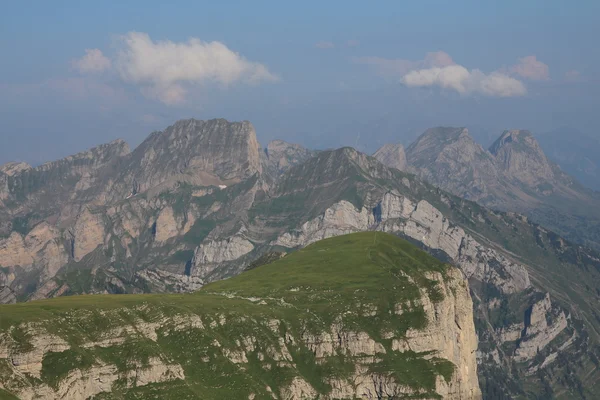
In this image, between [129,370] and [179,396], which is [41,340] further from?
[179,396]

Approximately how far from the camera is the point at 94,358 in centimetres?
19588

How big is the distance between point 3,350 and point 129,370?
100 feet

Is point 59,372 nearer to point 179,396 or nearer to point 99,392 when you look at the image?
point 99,392

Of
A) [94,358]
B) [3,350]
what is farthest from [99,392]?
[3,350]

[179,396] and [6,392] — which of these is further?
[179,396]

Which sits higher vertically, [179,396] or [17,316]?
[17,316]

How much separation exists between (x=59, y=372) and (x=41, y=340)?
956cm

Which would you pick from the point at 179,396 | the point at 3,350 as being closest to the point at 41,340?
the point at 3,350

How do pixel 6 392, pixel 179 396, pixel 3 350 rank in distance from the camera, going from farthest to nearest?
1. pixel 179 396
2. pixel 3 350
3. pixel 6 392

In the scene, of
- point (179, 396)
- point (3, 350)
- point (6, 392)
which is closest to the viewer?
point (6, 392)

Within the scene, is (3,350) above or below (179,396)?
above

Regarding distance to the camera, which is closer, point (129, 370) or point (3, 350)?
point (3, 350)

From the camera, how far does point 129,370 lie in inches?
7810

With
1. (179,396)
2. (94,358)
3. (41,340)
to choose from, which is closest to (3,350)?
(41,340)
